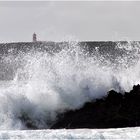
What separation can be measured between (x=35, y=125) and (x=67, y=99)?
1.72 meters

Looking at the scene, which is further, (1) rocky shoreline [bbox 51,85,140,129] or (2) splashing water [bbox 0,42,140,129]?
(2) splashing water [bbox 0,42,140,129]

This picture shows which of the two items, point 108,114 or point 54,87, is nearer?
point 108,114

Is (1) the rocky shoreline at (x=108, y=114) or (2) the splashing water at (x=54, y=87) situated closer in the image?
(1) the rocky shoreline at (x=108, y=114)

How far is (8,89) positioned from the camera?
19016 millimetres

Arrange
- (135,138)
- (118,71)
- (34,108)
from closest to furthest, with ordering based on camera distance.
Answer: (135,138)
(34,108)
(118,71)

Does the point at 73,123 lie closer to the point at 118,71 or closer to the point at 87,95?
the point at 87,95

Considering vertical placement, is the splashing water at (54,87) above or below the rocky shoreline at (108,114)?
above

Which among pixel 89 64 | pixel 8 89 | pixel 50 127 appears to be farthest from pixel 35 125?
pixel 89 64

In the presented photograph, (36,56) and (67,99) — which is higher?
(36,56)

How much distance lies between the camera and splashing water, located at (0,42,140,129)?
1680 cm

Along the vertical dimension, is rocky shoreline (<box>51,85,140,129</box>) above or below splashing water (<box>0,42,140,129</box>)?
below

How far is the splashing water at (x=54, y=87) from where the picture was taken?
1680 centimetres

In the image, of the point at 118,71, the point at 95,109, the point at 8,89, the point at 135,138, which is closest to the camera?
the point at 135,138

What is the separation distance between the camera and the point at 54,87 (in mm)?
18203
